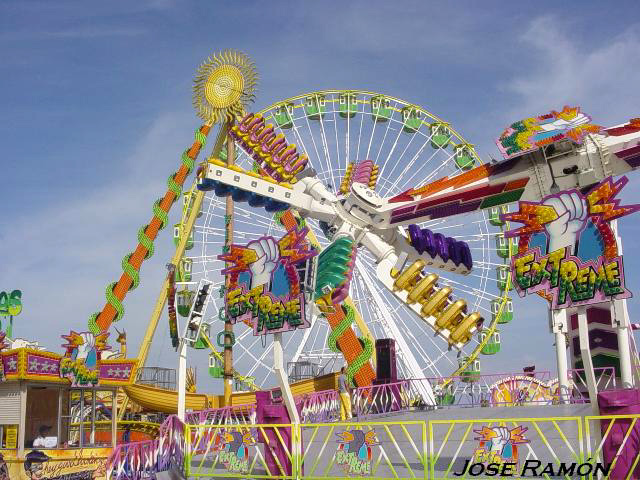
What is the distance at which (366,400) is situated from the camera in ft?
62.1

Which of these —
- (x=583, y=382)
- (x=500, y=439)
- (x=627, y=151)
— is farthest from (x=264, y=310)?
(x=583, y=382)

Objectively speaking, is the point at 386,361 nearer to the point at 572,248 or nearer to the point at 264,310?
the point at 264,310

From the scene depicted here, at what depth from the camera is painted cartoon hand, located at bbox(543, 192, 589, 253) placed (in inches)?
393

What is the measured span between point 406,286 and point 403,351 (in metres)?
7.38

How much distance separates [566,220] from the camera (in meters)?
10.2

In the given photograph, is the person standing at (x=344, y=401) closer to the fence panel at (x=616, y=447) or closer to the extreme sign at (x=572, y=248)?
the extreme sign at (x=572, y=248)

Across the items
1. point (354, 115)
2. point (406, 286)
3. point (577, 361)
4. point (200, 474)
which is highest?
point (354, 115)

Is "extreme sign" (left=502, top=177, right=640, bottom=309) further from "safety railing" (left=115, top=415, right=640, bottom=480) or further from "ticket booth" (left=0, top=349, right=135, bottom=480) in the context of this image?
"ticket booth" (left=0, top=349, right=135, bottom=480)

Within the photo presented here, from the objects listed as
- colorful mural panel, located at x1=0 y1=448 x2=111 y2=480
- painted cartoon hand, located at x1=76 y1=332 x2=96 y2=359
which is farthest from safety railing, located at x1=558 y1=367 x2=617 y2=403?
painted cartoon hand, located at x1=76 y1=332 x2=96 y2=359

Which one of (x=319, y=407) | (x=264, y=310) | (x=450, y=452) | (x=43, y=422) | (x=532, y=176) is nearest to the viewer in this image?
(x=450, y=452)

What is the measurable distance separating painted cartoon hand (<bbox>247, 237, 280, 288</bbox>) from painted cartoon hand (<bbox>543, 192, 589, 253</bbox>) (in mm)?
4312

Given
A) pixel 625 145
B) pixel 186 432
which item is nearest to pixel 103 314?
pixel 186 432

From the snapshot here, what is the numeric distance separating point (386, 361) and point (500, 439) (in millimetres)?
11037

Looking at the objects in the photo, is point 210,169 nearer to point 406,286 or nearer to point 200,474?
point 406,286
